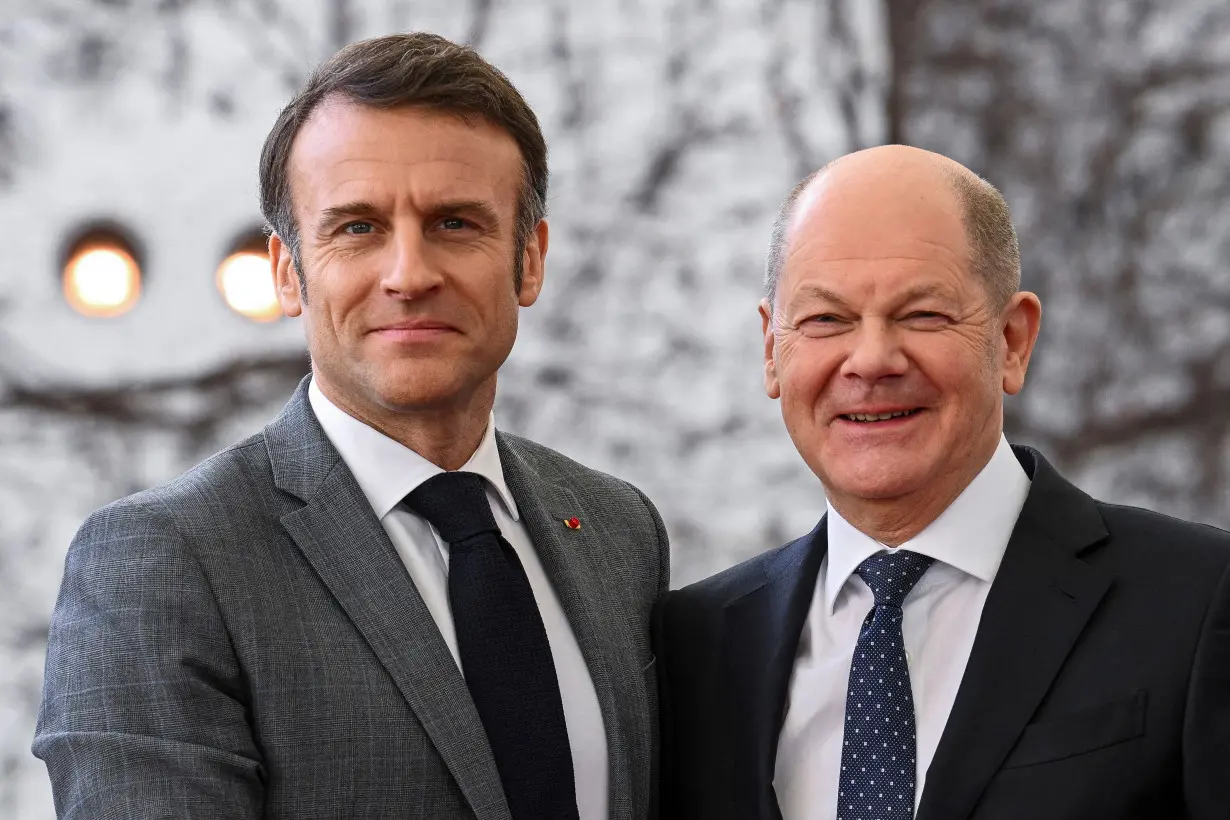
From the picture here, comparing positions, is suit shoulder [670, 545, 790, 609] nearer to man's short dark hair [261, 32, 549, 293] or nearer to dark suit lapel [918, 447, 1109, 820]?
dark suit lapel [918, 447, 1109, 820]

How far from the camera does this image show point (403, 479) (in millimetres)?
1918

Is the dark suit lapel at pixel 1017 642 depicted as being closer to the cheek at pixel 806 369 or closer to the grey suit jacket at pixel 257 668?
the cheek at pixel 806 369

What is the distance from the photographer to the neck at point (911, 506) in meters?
1.89

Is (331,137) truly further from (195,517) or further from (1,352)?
(1,352)

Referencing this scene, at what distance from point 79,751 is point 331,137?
0.80 m

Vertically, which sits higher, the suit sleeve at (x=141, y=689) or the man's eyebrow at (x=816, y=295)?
the man's eyebrow at (x=816, y=295)

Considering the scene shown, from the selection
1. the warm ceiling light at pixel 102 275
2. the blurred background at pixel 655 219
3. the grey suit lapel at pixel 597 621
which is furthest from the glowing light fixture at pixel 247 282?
the grey suit lapel at pixel 597 621

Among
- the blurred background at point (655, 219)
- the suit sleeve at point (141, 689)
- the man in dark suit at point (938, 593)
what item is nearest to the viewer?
the suit sleeve at point (141, 689)

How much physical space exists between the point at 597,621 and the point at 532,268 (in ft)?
1.63

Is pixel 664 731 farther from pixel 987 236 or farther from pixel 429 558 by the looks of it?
pixel 987 236

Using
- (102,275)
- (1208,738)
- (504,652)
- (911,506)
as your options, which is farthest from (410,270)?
(102,275)

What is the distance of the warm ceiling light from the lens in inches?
149

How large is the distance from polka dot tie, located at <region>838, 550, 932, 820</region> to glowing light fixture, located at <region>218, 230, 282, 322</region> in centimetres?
237

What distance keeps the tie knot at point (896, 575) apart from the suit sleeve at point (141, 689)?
2.52ft
